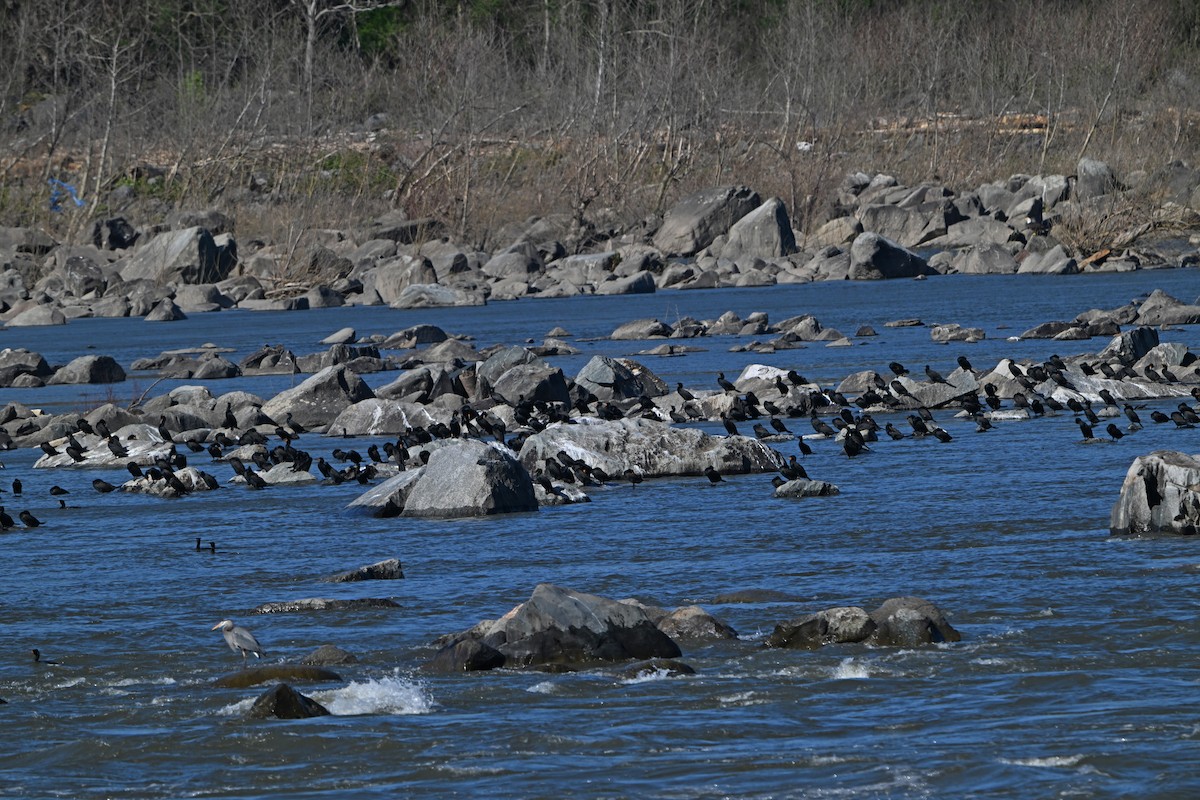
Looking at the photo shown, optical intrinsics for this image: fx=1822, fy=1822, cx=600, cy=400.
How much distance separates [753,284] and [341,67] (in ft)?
85.2

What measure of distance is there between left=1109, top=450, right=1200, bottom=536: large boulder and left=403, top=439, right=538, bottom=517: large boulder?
4.21m

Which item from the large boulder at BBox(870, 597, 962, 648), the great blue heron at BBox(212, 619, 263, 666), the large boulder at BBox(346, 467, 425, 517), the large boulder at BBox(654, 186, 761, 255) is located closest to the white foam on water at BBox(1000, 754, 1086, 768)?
the large boulder at BBox(870, 597, 962, 648)

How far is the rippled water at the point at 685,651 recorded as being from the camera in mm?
6762

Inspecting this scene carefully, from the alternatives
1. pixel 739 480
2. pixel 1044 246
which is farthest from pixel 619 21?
pixel 739 480

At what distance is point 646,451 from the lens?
14.8 m

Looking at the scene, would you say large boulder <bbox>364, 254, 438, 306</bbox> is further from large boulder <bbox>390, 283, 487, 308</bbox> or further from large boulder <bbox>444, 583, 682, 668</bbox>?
large boulder <bbox>444, 583, 682, 668</bbox>

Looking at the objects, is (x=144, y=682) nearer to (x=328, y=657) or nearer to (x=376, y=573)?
(x=328, y=657)

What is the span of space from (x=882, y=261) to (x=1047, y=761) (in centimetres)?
3273

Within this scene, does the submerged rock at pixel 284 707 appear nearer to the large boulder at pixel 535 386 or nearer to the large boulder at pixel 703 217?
the large boulder at pixel 535 386

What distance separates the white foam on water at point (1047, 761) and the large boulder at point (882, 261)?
3254 cm

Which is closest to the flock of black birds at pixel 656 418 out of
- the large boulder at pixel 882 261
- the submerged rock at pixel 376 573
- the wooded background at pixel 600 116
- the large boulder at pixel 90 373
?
the submerged rock at pixel 376 573

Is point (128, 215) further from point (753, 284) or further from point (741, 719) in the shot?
point (741, 719)

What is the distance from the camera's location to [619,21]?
57062mm

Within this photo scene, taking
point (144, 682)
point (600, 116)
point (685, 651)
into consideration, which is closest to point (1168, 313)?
point (685, 651)
